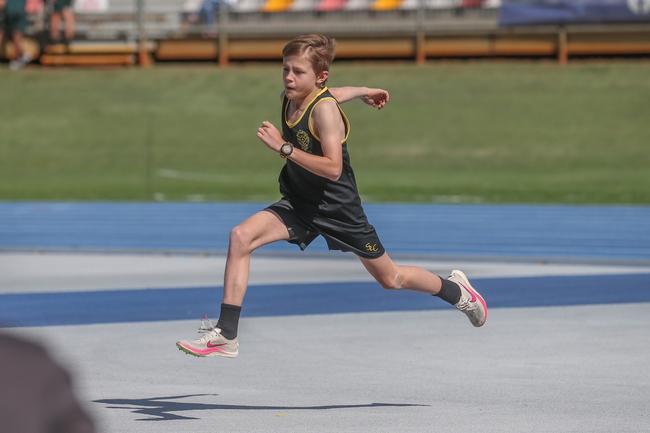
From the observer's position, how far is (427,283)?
259 inches

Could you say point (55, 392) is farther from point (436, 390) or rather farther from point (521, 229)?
point (521, 229)

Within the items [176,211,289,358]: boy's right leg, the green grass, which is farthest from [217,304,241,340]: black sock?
the green grass

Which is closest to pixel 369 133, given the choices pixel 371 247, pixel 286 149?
pixel 371 247

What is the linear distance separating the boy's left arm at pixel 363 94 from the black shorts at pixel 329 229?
2.28 ft

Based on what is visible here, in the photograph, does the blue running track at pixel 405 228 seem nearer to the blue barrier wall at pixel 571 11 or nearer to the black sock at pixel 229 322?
the black sock at pixel 229 322

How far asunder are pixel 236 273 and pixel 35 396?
4.95 meters

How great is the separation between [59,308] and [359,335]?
2.51 metres

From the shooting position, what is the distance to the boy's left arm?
659cm

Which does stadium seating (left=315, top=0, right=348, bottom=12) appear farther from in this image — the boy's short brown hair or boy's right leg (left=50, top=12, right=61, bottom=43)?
the boy's short brown hair

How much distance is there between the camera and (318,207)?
6.20m

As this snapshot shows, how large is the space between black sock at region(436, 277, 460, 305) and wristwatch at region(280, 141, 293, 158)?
54.0 inches

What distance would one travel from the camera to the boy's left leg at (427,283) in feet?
20.9

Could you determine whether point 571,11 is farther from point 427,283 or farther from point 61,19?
point 427,283

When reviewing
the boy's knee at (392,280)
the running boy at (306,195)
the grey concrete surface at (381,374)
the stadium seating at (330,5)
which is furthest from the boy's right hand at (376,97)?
the stadium seating at (330,5)
